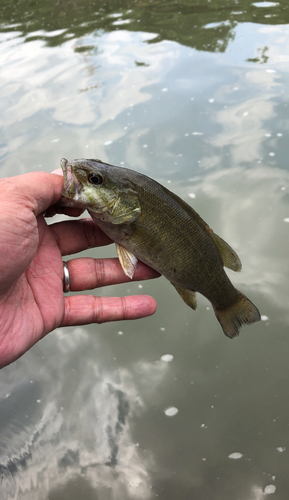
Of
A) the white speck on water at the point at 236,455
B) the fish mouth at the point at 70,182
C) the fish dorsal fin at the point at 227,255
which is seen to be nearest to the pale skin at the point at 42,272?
the fish mouth at the point at 70,182

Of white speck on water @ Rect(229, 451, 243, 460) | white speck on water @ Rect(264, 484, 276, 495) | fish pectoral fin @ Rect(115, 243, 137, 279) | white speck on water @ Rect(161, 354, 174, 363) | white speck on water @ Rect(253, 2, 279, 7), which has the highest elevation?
white speck on water @ Rect(253, 2, 279, 7)

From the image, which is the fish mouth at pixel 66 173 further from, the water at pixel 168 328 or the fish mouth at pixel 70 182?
the water at pixel 168 328

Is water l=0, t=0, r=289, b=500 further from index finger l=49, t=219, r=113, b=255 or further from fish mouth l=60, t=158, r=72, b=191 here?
fish mouth l=60, t=158, r=72, b=191

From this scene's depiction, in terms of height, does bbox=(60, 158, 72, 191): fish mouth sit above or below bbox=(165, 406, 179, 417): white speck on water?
above

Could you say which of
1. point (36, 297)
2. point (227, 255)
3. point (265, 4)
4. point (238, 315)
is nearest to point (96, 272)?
point (36, 297)

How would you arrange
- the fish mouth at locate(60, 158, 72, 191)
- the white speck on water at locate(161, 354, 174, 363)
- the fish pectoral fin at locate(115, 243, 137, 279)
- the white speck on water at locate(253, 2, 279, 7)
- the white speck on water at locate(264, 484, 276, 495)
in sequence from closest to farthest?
the fish mouth at locate(60, 158, 72, 191) → the fish pectoral fin at locate(115, 243, 137, 279) → the white speck on water at locate(264, 484, 276, 495) → the white speck on water at locate(161, 354, 174, 363) → the white speck on water at locate(253, 2, 279, 7)

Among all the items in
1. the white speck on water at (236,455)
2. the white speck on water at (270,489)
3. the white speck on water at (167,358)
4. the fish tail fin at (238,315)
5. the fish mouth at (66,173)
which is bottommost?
the white speck on water at (270,489)

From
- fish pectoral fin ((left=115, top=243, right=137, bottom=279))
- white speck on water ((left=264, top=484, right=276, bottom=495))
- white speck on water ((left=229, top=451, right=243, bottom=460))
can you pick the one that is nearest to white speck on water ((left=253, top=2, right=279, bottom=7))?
fish pectoral fin ((left=115, top=243, right=137, bottom=279))

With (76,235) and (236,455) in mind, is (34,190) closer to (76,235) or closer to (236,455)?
(76,235)
